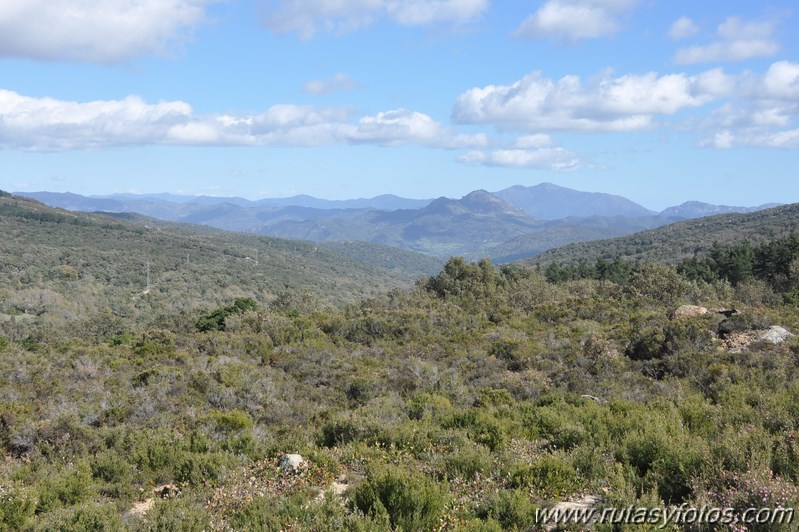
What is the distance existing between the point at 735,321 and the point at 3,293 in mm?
77573

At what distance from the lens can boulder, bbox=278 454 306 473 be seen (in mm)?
6820

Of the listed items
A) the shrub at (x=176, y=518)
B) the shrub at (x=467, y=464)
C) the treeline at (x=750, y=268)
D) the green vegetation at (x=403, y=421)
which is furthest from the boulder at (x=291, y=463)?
the treeline at (x=750, y=268)

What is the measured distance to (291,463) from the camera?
6969 mm

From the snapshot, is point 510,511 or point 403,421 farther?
point 403,421

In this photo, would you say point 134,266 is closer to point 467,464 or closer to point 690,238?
point 467,464

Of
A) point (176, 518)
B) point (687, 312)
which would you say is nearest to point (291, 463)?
point (176, 518)

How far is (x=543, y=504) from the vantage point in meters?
5.36

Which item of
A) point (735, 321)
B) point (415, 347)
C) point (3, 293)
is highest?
point (735, 321)

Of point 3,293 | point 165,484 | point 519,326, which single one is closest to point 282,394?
point 165,484

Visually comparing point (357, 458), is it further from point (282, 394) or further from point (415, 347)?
point (415, 347)

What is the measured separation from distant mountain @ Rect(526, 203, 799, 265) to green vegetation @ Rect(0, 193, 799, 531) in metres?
79.6

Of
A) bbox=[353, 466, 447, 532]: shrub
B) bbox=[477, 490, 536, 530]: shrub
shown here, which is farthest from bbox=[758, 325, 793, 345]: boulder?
bbox=[353, 466, 447, 532]: shrub

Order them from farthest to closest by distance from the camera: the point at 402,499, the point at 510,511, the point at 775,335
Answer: the point at 775,335
the point at 402,499
the point at 510,511

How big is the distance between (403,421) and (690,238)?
121772 mm
